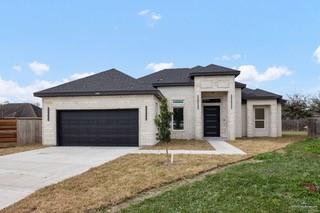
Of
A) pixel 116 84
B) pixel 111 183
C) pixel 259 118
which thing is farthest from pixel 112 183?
pixel 259 118

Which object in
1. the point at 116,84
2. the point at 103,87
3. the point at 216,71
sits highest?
the point at 216,71

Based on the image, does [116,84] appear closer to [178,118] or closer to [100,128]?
[100,128]

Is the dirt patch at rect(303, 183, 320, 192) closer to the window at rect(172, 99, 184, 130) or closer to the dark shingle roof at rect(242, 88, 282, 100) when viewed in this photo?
the window at rect(172, 99, 184, 130)

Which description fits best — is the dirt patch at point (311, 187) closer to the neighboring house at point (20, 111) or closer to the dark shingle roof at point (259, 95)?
the dark shingle roof at point (259, 95)

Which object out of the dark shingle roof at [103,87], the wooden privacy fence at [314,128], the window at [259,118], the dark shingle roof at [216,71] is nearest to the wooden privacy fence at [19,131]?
the dark shingle roof at [103,87]

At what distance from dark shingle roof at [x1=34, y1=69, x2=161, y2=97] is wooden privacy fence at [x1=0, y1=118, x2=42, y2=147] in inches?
82.3

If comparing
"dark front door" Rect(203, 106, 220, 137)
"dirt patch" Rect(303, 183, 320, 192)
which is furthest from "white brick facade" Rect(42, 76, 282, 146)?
"dirt patch" Rect(303, 183, 320, 192)

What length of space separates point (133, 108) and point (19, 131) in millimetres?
6677

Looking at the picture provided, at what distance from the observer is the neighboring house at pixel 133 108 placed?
19734mm

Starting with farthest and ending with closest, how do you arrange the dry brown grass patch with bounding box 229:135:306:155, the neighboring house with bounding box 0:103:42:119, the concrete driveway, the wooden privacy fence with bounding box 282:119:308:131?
the neighboring house with bounding box 0:103:42:119 → the wooden privacy fence with bounding box 282:119:308:131 → the dry brown grass patch with bounding box 229:135:306:155 → the concrete driveway

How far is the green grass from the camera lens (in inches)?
239

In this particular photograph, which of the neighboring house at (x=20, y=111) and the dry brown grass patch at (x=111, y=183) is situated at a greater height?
the neighboring house at (x=20, y=111)

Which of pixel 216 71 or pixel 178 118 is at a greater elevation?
pixel 216 71

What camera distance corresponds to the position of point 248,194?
7.01 meters
